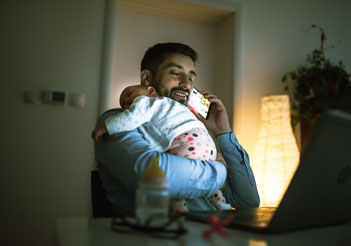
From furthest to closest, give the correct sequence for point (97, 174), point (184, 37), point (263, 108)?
point (184, 37) → point (263, 108) → point (97, 174)

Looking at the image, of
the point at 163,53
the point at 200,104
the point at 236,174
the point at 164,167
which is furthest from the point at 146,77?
the point at 164,167

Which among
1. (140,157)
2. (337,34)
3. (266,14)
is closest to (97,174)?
(140,157)

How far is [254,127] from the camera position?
2.81 m

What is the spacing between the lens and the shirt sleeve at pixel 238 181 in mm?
1350

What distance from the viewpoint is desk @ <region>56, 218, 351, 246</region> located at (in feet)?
1.70

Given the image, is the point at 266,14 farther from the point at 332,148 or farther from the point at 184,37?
the point at 332,148

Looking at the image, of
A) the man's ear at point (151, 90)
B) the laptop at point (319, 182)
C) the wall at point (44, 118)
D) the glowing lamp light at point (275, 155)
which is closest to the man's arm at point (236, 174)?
the man's ear at point (151, 90)

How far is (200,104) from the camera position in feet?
5.19

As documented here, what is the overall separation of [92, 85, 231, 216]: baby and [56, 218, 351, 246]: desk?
42cm

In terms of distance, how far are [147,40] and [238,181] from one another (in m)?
1.78

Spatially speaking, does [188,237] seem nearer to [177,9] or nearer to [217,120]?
[217,120]

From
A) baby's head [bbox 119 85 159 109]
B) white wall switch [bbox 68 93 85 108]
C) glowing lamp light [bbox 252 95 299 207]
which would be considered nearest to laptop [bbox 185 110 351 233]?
baby's head [bbox 119 85 159 109]

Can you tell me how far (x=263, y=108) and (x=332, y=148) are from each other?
7.13 ft

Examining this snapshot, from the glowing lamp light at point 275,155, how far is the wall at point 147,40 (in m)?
0.68
